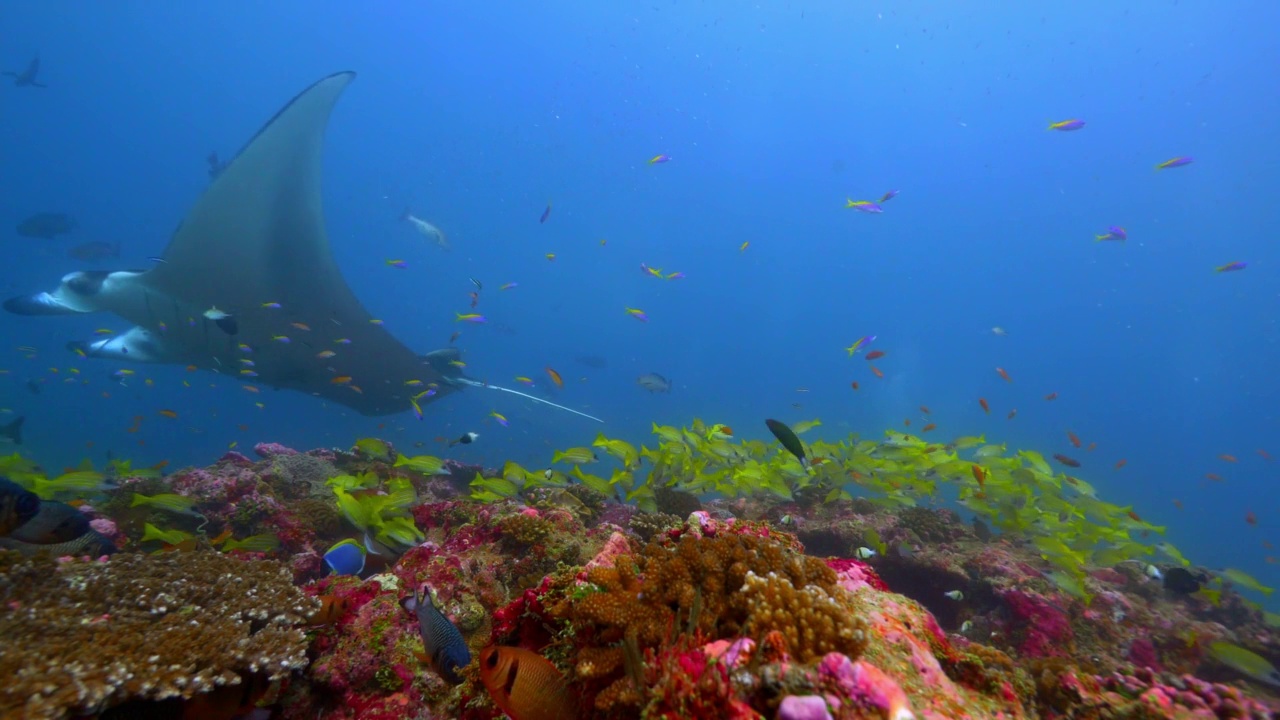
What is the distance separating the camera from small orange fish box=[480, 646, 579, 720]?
193 centimetres

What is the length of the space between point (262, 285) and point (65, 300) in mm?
3180

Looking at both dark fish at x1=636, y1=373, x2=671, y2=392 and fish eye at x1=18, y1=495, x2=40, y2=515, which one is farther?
dark fish at x1=636, y1=373, x2=671, y2=392

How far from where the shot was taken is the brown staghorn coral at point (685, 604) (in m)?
2.01

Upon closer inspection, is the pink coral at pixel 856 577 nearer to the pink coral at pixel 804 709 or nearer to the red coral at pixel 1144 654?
the pink coral at pixel 804 709

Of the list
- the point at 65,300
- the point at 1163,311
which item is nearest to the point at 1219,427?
the point at 1163,311

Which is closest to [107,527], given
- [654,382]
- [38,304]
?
[38,304]

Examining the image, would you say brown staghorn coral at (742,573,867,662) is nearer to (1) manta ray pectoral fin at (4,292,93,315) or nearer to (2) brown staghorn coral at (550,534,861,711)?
(2) brown staghorn coral at (550,534,861,711)

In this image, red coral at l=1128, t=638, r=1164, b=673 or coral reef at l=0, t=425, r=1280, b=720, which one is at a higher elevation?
red coral at l=1128, t=638, r=1164, b=673

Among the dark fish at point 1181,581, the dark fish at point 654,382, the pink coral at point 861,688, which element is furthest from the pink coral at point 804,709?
the dark fish at point 654,382

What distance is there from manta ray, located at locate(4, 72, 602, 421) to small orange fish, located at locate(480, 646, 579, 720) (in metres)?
9.68

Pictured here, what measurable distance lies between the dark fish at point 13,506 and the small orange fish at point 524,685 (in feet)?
13.4

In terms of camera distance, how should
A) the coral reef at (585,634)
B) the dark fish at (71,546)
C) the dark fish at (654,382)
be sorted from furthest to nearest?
the dark fish at (654,382)
the dark fish at (71,546)
the coral reef at (585,634)

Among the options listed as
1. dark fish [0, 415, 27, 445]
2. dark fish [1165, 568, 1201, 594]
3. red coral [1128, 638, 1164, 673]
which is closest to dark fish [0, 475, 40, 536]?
red coral [1128, 638, 1164, 673]

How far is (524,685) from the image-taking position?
6.48ft
